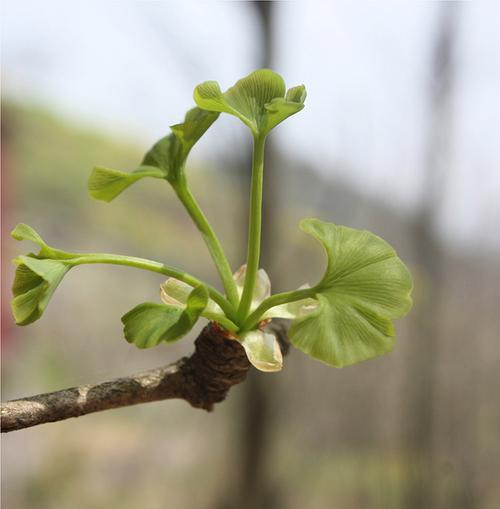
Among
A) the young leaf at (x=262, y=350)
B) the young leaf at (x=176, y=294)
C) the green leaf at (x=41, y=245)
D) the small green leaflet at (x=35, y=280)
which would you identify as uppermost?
the green leaf at (x=41, y=245)

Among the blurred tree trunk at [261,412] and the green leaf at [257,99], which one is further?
the blurred tree trunk at [261,412]

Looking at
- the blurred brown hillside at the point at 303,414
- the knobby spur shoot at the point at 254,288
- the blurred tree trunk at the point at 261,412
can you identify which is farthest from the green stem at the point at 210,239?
the blurred tree trunk at the point at 261,412

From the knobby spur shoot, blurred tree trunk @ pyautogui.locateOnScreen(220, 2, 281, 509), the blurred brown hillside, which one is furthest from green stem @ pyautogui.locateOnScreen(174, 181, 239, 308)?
blurred tree trunk @ pyautogui.locateOnScreen(220, 2, 281, 509)

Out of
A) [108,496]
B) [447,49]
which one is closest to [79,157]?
[108,496]

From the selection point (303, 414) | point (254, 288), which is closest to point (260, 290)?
point (254, 288)

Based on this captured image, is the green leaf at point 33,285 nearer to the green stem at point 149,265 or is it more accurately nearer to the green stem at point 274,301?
the green stem at point 149,265

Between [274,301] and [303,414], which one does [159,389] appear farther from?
[303,414]
